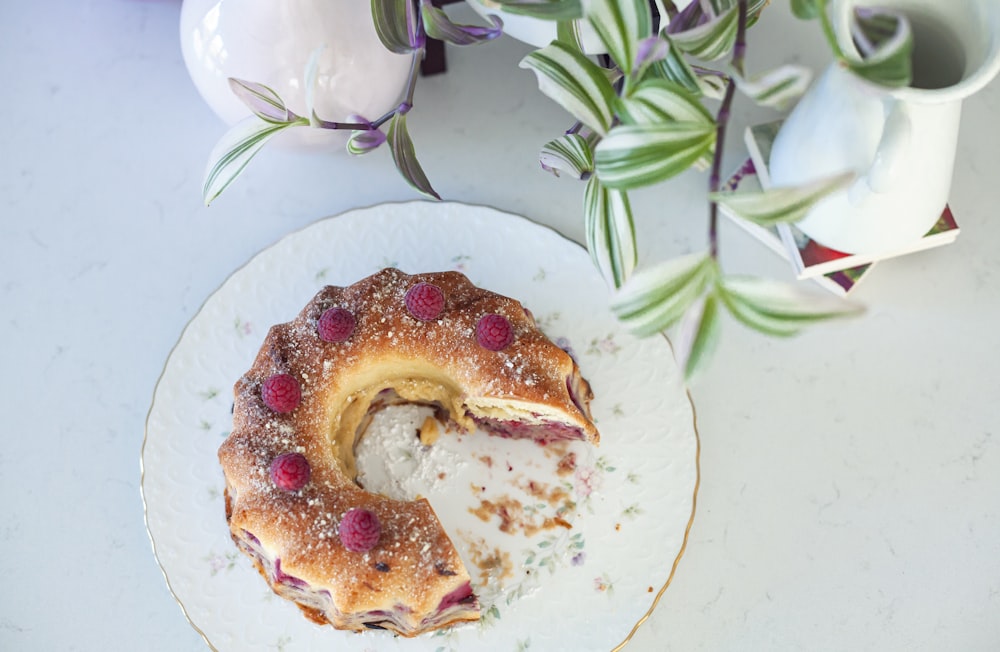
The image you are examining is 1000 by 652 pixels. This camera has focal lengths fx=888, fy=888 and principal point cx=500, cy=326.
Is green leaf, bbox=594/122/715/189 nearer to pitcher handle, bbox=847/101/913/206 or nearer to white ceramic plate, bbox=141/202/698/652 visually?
pitcher handle, bbox=847/101/913/206

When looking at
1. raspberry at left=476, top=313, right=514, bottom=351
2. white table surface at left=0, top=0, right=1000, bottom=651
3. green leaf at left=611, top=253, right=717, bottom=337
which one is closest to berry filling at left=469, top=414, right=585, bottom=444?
raspberry at left=476, top=313, right=514, bottom=351

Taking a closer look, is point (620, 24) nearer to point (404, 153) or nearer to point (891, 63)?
point (891, 63)

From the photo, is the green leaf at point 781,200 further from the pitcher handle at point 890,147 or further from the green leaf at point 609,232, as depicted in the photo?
the pitcher handle at point 890,147

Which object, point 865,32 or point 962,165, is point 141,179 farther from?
point 962,165

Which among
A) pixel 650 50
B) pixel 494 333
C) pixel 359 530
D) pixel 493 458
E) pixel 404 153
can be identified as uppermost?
pixel 650 50

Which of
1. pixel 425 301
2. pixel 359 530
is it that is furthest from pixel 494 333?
pixel 359 530

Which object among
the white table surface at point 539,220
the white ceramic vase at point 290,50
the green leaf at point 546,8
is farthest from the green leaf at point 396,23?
the white table surface at point 539,220

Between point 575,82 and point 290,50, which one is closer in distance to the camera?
point 575,82
